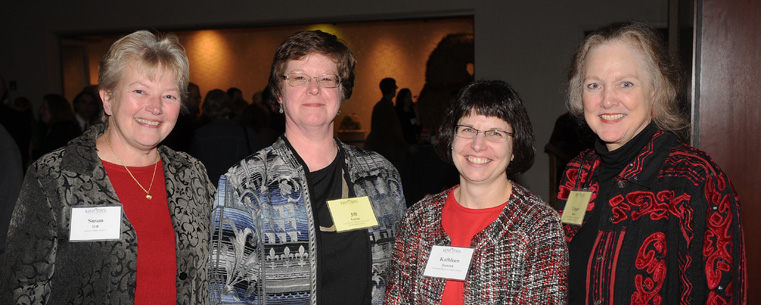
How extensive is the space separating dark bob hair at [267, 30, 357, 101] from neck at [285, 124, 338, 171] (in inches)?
6.4

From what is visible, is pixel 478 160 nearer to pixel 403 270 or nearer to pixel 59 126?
pixel 403 270

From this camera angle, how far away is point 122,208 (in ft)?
6.48

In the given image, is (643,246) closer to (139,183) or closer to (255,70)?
(139,183)

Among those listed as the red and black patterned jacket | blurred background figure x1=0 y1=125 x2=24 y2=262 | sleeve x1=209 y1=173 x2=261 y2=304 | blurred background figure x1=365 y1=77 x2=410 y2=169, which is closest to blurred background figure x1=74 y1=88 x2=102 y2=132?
blurred background figure x1=365 y1=77 x2=410 y2=169

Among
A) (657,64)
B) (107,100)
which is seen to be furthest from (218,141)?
(657,64)

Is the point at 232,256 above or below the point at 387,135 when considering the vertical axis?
below

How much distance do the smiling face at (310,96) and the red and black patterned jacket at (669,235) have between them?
42.5 inches

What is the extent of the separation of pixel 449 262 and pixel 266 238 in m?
0.65

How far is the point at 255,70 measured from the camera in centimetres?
951

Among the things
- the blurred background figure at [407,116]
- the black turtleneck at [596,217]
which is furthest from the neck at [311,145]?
the blurred background figure at [407,116]

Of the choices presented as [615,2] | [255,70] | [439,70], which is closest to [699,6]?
[615,2]

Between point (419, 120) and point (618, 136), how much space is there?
A: 598cm

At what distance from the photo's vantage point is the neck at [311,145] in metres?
2.12

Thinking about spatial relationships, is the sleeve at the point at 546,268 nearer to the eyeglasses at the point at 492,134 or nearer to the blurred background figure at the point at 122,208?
the eyeglasses at the point at 492,134
